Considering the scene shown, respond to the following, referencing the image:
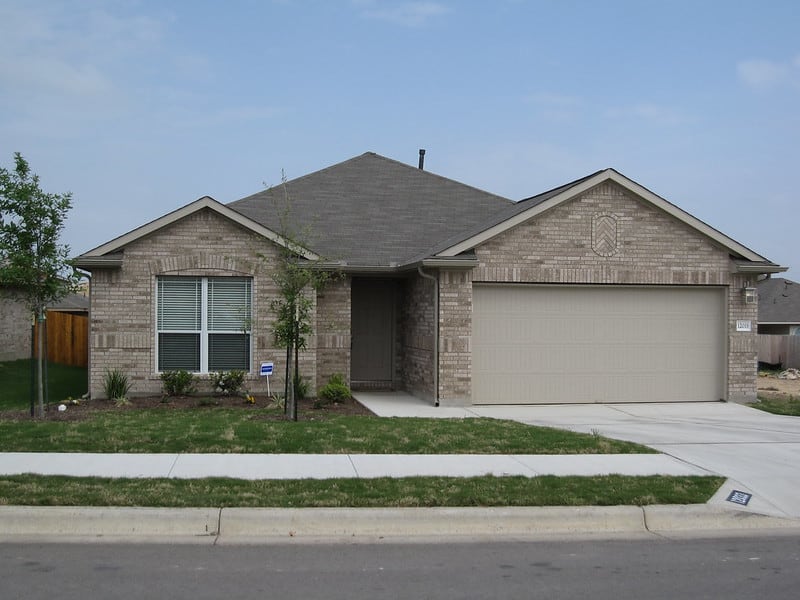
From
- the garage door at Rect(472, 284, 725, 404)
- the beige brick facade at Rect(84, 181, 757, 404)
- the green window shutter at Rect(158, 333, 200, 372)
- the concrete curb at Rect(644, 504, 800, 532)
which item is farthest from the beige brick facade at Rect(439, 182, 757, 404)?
the concrete curb at Rect(644, 504, 800, 532)

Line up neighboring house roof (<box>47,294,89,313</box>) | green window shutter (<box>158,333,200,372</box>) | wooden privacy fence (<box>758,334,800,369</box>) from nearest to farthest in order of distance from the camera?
green window shutter (<box>158,333,200,372</box>)
wooden privacy fence (<box>758,334,800,369</box>)
neighboring house roof (<box>47,294,89,313</box>)

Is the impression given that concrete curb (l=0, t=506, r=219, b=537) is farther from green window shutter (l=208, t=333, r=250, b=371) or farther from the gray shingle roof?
the gray shingle roof

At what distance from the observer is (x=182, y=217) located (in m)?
16.4

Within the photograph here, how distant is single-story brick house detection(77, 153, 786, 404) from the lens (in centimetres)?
1628

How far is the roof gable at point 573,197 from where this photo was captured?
16.2 metres

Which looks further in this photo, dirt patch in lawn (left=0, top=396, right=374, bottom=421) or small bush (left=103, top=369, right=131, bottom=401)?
small bush (left=103, top=369, right=131, bottom=401)

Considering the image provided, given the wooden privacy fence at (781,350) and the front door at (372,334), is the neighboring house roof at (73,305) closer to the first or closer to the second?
the front door at (372,334)

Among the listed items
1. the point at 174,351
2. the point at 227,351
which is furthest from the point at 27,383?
the point at 227,351

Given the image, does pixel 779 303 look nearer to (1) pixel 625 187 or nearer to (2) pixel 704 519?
(1) pixel 625 187

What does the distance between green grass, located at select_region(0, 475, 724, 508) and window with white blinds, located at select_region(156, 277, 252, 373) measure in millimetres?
7715

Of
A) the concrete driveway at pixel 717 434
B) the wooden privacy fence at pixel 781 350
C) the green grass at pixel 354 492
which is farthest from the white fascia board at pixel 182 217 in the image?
the wooden privacy fence at pixel 781 350

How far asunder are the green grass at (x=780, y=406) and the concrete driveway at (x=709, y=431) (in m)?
0.39

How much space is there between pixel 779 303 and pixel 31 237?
116 ft

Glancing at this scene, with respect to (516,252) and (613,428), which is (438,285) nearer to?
(516,252)
